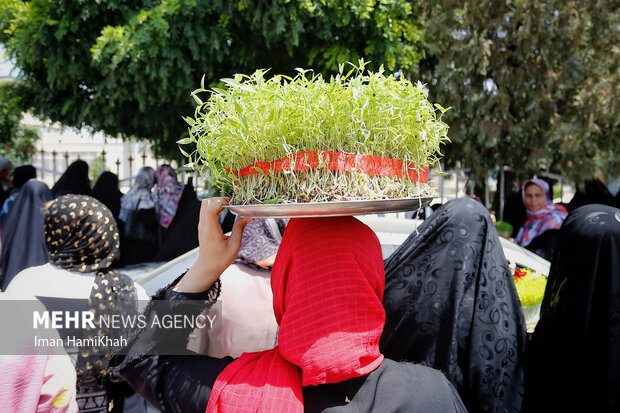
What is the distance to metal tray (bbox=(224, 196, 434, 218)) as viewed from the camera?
113 centimetres

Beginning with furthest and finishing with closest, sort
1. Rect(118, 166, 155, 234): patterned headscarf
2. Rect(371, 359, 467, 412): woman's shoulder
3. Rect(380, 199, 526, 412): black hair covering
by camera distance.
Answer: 1. Rect(118, 166, 155, 234): patterned headscarf
2. Rect(380, 199, 526, 412): black hair covering
3. Rect(371, 359, 467, 412): woman's shoulder

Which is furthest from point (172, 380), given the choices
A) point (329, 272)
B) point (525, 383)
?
point (525, 383)

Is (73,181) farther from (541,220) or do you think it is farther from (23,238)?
(541,220)

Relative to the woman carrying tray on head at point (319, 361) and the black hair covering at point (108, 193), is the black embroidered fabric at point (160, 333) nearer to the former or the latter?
the woman carrying tray on head at point (319, 361)

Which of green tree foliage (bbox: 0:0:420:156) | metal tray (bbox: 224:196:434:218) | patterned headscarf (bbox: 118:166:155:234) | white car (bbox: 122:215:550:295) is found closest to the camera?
metal tray (bbox: 224:196:434:218)

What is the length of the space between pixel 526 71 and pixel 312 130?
6.92m

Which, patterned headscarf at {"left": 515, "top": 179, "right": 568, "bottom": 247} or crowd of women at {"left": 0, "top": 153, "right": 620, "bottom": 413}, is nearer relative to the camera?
crowd of women at {"left": 0, "top": 153, "right": 620, "bottom": 413}

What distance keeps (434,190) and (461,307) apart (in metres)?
0.44

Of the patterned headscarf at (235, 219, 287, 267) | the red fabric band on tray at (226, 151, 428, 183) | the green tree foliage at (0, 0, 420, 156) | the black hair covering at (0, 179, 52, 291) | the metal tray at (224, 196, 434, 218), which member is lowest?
the black hair covering at (0, 179, 52, 291)

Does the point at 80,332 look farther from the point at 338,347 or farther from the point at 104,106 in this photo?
the point at 104,106

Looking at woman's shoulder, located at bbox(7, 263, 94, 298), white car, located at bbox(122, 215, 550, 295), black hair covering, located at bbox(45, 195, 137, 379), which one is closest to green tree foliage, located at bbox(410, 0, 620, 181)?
Result: white car, located at bbox(122, 215, 550, 295)

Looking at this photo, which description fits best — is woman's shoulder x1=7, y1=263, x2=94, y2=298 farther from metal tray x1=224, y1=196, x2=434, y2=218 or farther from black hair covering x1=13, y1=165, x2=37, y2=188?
black hair covering x1=13, y1=165, x2=37, y2=188

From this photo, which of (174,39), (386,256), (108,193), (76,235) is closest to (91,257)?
(76,235)

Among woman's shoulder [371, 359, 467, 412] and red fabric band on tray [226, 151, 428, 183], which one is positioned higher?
red fabric band on tray [226, 151, 428, 183]
